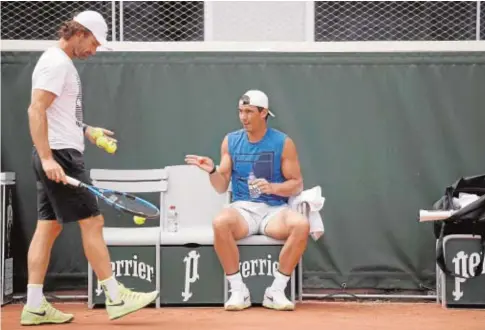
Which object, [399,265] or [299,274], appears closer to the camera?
[299,274]

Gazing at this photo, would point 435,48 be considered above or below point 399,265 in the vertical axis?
above

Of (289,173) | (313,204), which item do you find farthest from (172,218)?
(313,204)

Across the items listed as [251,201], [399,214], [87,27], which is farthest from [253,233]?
[87,27]

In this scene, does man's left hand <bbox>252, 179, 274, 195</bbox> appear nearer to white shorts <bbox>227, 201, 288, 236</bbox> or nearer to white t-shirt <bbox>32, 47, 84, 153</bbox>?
white shorts <bbox>227, 201, 288, 236</bbox>

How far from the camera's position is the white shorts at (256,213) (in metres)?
6.21

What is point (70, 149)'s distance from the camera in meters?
5.29

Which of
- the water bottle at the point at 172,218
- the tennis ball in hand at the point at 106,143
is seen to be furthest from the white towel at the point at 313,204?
the tennis ball in hand at the point at 106,143

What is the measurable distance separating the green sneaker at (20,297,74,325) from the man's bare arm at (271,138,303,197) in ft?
5.35

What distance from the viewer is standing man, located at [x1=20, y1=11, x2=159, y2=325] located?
515cm

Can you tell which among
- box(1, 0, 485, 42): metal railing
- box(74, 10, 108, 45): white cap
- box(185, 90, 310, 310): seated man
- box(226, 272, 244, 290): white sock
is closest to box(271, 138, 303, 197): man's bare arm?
box(185, 90, 310, 310): seated man

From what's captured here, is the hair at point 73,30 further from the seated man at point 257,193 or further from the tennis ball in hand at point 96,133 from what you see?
the seated man at point 257,193

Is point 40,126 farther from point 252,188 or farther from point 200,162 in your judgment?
point 252,188

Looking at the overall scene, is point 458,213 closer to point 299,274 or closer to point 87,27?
point 299,274

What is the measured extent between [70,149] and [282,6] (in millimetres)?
2508
